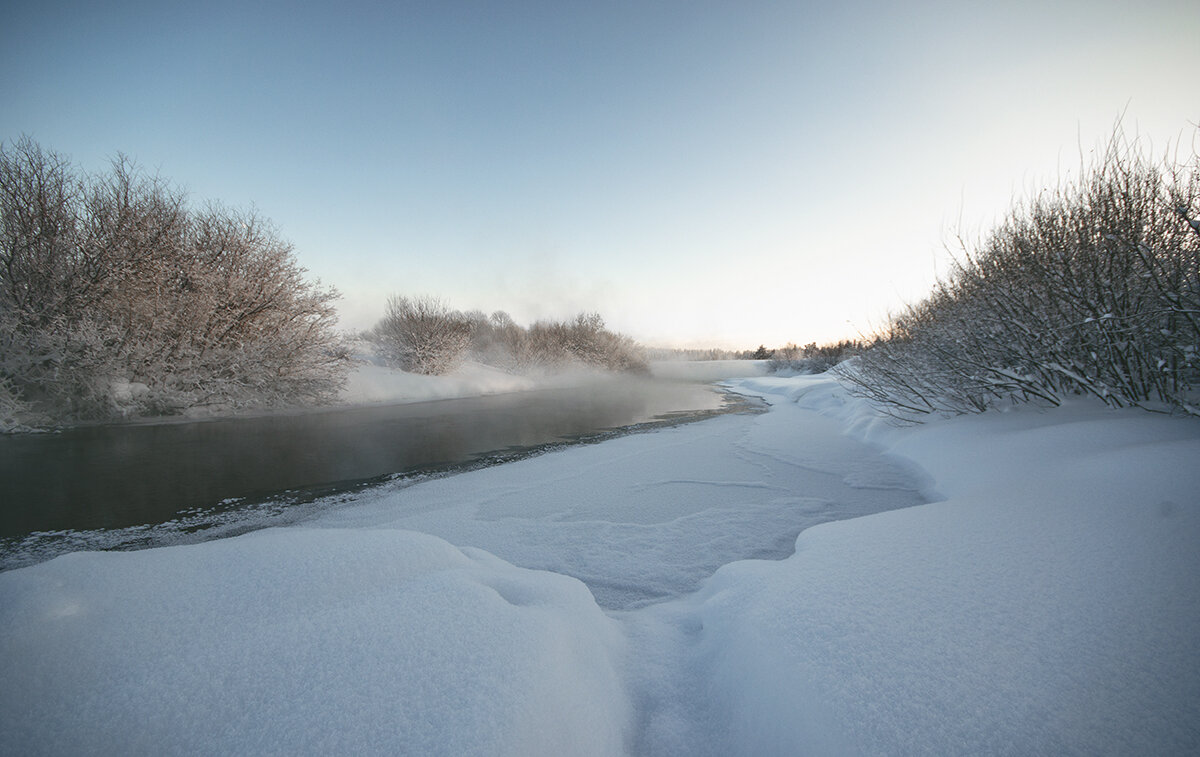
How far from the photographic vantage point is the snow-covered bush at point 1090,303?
3479mm

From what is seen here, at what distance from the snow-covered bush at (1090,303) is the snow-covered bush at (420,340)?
→ 20.4 metres

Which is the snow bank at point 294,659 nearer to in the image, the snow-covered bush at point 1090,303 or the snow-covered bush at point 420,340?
the snow-covered bush at point 1090,303

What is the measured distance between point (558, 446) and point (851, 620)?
587 cm

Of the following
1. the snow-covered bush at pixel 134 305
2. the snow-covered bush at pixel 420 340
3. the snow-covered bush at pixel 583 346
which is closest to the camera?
the snow-covered bush at pixel 134 305

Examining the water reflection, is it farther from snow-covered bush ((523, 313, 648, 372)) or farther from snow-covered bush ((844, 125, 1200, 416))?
snow-covered bush ((523, 313, 648, 372))

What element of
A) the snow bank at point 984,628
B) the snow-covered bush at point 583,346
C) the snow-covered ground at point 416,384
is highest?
the snow-covered bush at point 583,346

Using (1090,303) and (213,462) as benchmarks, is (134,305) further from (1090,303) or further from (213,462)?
(1090,303)

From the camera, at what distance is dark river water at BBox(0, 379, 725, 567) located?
368 centimetres

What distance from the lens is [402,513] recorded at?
12.8 feet

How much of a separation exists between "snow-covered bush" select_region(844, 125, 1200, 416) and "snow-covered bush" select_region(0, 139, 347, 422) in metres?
15.6

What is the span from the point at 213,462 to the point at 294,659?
22.0ft

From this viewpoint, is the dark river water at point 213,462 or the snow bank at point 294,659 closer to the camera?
the snow bank at point 294,659

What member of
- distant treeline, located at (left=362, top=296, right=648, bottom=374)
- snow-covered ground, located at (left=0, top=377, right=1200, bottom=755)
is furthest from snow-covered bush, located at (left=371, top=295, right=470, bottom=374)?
snow-covered ground, located at (left=0, top=377, right=1200, bottom=755)


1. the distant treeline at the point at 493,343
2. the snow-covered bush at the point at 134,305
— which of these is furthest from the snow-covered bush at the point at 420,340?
the snow-covered bush at the point at 134,305
